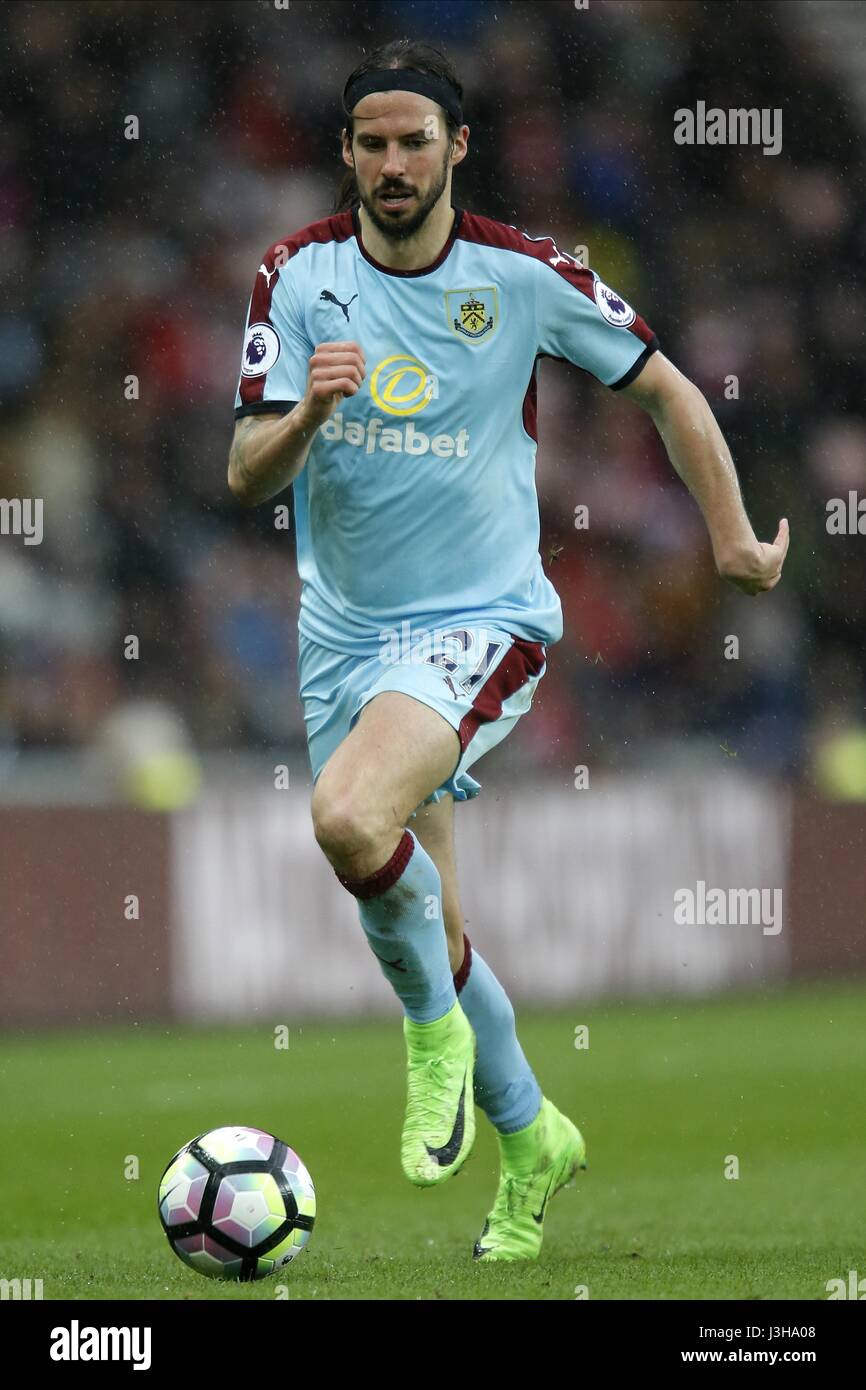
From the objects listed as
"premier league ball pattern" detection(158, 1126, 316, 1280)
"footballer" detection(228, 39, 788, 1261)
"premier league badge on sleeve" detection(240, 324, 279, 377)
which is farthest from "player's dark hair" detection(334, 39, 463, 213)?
"premier league ball pattern" detection(158, 1126, 316, 1280)

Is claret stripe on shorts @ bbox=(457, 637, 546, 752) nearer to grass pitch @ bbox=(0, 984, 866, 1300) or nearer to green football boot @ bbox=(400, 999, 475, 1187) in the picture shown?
green football boot @ bbox=(400, 999, 475, 1187)

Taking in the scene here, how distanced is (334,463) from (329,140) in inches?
268

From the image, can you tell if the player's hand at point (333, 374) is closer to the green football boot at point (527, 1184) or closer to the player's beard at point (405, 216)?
the player's beard at point (405, 216)

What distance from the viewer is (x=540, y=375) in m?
9.85

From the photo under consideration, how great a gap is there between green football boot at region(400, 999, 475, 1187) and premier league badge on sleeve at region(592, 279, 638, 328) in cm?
149

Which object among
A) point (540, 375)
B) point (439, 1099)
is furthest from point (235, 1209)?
point (540, 375)

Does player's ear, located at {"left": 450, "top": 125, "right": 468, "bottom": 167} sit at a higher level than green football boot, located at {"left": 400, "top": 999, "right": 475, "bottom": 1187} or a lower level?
higher

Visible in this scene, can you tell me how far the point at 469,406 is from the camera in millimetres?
4543

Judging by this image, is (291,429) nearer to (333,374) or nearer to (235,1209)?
(333,374)

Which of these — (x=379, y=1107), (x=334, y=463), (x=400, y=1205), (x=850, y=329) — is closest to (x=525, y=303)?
(x=334, y=463)

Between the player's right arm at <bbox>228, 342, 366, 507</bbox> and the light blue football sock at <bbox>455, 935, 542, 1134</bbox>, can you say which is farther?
the light blue football sock at <bbox>455, 935, 542, 1134</bbox>

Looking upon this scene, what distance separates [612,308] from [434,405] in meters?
0.46

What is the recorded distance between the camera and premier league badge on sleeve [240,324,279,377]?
4.39m
